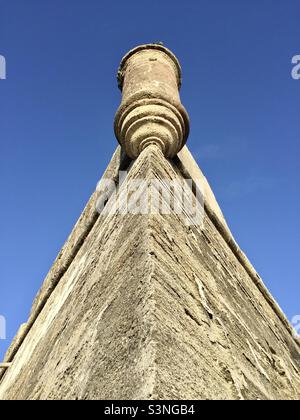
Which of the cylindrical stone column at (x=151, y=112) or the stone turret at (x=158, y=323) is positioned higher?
the cylindrical stone column at (x=151, y=112)

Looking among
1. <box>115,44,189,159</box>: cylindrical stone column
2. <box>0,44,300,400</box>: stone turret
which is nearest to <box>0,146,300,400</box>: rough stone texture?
<box>0,44,300,400</box>: stone turret

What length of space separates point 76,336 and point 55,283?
216 cm

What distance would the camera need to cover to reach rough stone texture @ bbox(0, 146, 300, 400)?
4.62 feet

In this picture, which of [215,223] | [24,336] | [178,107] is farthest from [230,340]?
[24,336]

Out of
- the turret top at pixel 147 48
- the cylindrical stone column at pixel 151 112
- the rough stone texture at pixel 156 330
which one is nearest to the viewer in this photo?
the rough stone texture at pixel 156 330

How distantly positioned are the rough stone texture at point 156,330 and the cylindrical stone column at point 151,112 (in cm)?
56

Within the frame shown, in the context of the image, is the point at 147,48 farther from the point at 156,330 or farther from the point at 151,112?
the point at 156,330

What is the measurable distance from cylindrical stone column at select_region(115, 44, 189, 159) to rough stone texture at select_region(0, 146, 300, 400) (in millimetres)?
559

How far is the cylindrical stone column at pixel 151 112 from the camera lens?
3293 millimetres

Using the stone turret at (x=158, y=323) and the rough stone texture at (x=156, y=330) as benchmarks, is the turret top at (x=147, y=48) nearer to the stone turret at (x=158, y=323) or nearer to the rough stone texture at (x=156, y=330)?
the stone turret at (x=158, y=323)

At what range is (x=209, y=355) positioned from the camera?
5.26 ft

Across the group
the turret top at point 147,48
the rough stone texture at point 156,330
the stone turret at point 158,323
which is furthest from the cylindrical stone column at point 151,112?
the rough stone texture at point 156,330

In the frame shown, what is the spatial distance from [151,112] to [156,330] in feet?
7.39

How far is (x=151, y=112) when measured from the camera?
3420 mm
